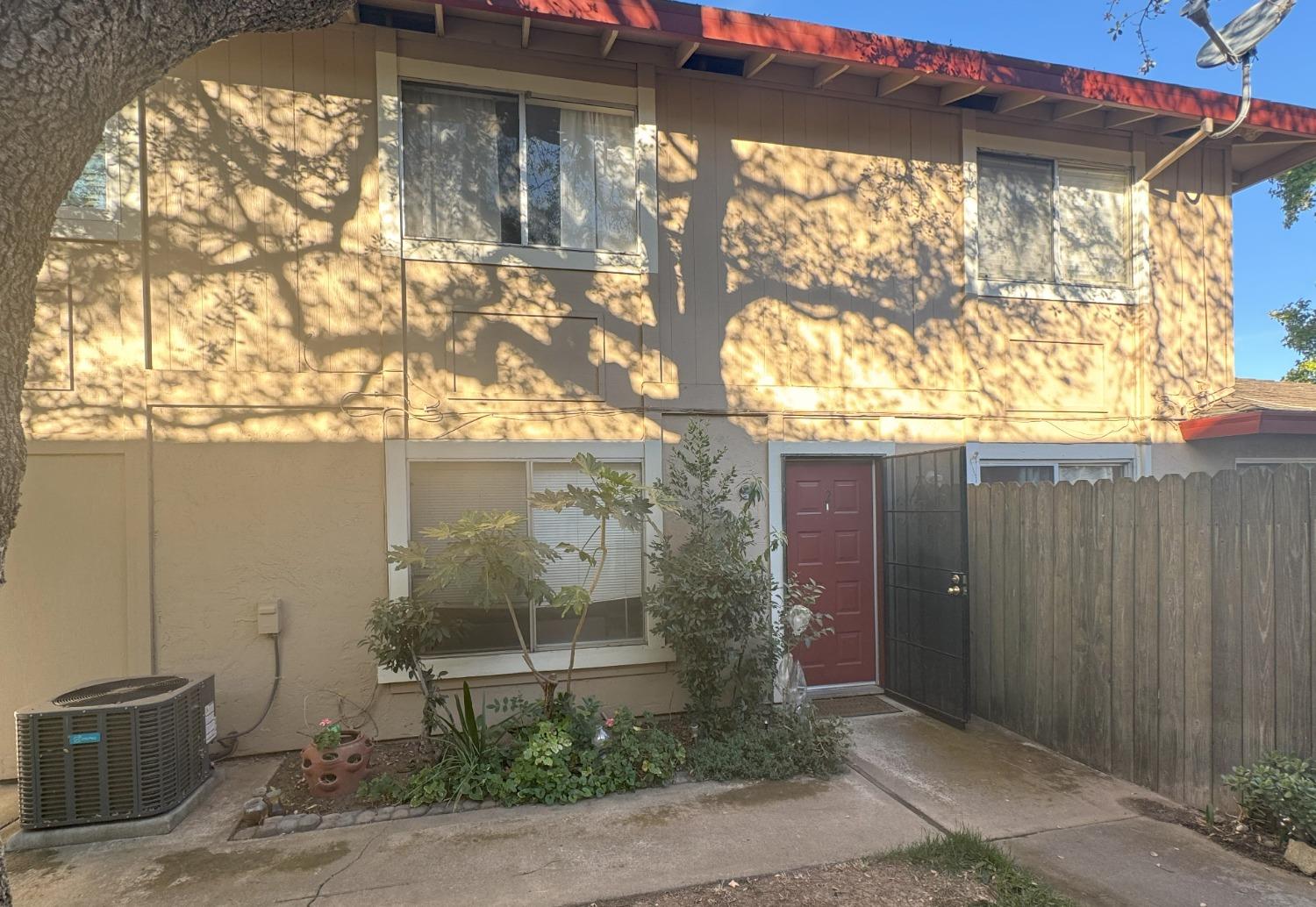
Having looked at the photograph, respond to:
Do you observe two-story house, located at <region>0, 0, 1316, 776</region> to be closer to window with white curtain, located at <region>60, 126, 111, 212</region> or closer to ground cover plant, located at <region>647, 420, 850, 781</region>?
window with white curtain, located at <region>60, 126, 111, 212</region>

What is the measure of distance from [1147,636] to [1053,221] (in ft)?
14.2

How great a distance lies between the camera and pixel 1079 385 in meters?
6.51

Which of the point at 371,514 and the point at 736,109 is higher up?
the point at 736,109

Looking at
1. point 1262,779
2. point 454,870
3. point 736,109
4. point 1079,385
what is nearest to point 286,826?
point 454,870

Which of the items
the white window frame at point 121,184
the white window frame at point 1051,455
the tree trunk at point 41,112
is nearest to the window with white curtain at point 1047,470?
the white window frame at point 1051,455

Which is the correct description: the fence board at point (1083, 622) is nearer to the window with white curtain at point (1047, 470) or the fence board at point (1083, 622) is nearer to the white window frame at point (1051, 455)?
the white window frame at point (1051, 455)

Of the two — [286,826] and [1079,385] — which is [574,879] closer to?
[286,826]

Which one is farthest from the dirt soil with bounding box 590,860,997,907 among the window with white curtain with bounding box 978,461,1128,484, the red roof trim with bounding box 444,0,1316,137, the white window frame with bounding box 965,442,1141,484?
the red roof trim with bounding box 444,0,1316,137

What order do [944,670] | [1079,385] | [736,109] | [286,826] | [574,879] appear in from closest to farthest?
[574,879]
[286,826]
[944,670]
[736,109]
[1079,385]

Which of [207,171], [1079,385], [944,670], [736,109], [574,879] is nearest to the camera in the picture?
[574,879]

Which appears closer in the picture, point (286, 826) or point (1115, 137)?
point (286, 826)

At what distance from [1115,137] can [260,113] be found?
26.3 feet

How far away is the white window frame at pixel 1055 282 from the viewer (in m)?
6.27

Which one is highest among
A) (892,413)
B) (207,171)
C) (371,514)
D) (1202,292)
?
(207,171)
